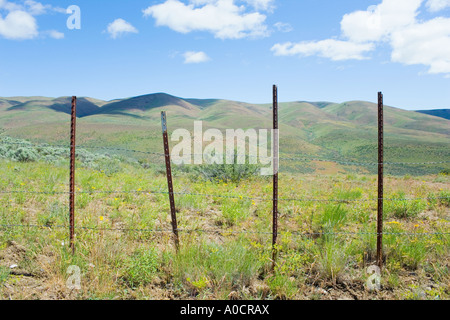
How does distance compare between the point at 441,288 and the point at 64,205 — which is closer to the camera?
the point at 441,288

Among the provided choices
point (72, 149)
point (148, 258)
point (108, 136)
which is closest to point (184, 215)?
point (148, 258)

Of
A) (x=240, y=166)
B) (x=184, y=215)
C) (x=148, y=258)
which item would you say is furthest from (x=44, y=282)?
(x=240, y=166)

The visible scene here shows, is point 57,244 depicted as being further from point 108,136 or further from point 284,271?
point 108,136

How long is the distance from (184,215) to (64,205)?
2.39 meters

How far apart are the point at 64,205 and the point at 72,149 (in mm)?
2528

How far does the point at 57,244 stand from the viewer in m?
4.62

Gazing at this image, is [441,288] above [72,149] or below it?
below

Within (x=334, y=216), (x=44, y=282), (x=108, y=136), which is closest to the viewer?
(x=44, y=282)

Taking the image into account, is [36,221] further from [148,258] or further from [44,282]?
[148,258]

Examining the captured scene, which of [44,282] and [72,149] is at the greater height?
[72,149]
